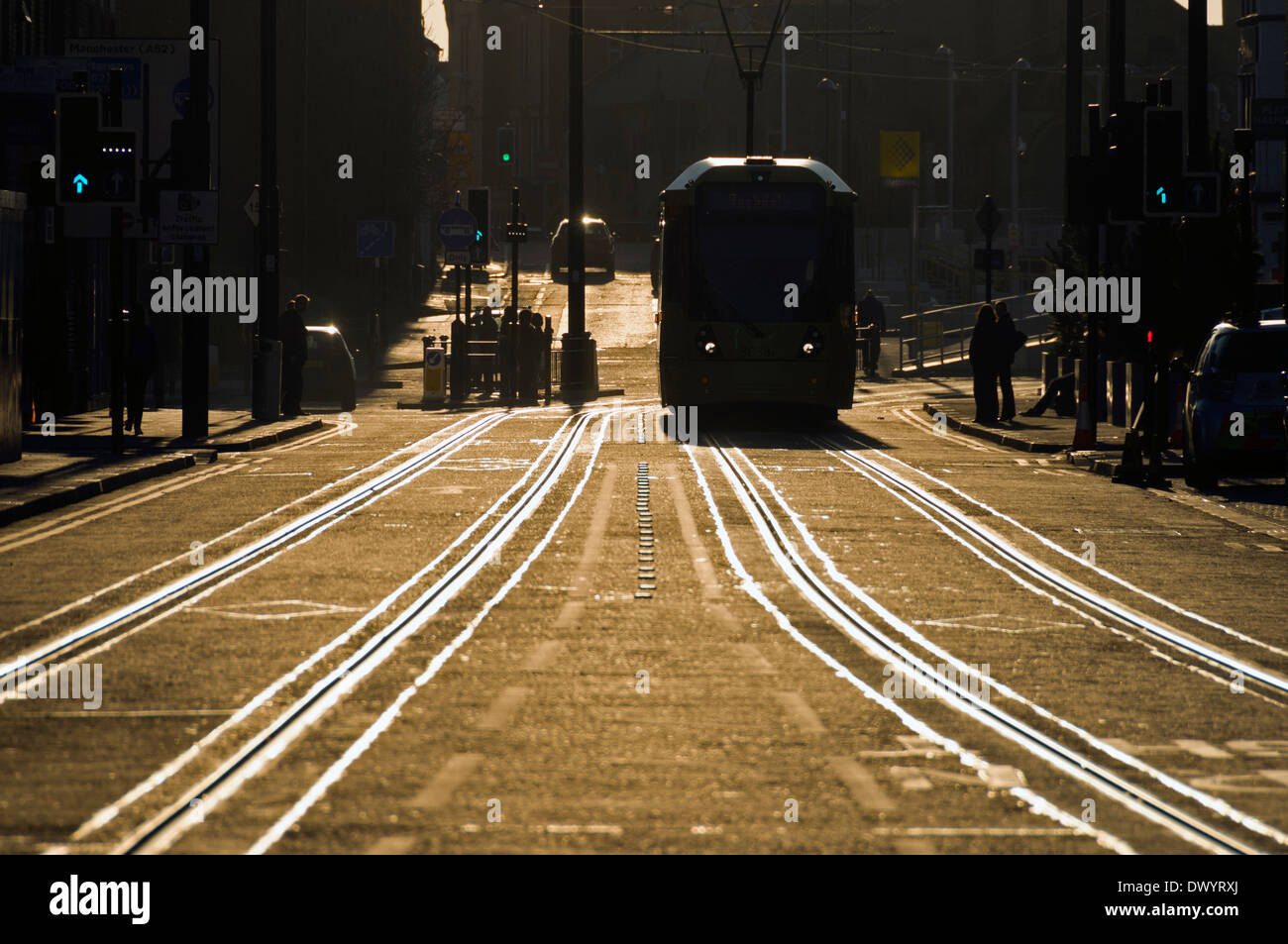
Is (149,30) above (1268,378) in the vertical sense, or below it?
above

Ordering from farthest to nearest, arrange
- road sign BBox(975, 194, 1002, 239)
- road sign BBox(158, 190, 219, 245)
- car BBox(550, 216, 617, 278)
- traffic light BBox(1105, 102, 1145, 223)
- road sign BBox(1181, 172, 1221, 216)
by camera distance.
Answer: car BBox(550, 216, 617, 278) < road sign BBox(975, 194, 1002, 239) < road sign BBox(158, 190, 219, 245) < traffic light BBox(1105, 102, 1145, 223) < road sign BBox(1181, 172, 1221, 216)

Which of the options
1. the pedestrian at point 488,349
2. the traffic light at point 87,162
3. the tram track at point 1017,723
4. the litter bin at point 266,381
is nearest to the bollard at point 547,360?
the pedestrian at point 488,349

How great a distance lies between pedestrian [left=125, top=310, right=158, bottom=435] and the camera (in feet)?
89.2

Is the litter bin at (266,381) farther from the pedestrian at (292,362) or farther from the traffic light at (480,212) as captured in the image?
the traffic light at (480,212)

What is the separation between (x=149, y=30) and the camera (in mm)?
51188

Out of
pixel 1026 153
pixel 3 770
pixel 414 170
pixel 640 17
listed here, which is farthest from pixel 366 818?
pixel 640 17

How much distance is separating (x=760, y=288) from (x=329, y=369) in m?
12.1

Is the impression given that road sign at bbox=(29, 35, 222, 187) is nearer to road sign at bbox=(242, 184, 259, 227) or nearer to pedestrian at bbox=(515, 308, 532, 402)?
road sign at bbox=(242, 184, 259, 227)

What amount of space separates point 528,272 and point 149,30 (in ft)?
115

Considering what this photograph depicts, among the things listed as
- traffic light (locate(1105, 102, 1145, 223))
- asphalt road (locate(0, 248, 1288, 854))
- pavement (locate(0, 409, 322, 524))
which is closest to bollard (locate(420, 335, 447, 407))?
pavement (locate(0, 409, 322, 524))

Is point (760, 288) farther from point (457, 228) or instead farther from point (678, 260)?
point (457, 228)

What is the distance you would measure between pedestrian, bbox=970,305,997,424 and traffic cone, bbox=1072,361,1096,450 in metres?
5.91

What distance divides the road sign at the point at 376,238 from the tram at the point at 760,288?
16.7m
